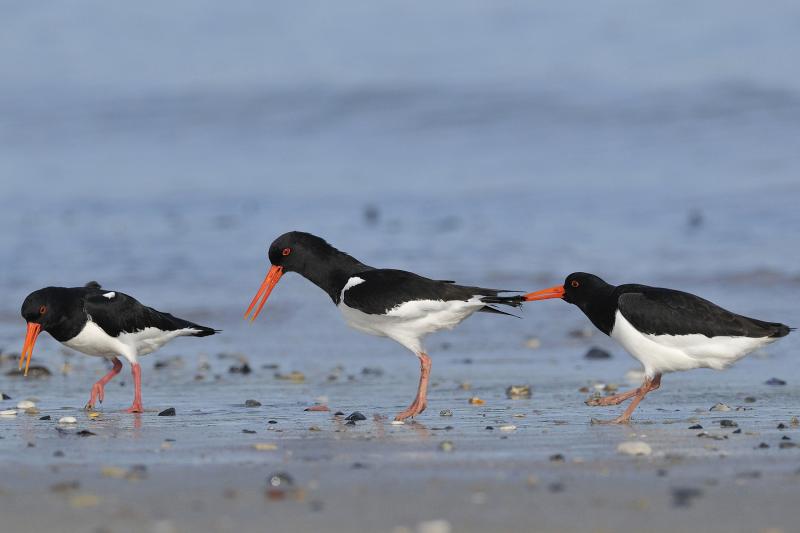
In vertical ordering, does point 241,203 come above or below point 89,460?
above

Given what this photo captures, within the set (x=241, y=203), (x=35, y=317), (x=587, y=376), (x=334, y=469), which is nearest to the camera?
(x=334, y=469)

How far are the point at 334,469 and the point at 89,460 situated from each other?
41.3 inches

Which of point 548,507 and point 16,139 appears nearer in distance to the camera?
point 548,507

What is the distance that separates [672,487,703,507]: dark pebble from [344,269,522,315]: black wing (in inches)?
97.9

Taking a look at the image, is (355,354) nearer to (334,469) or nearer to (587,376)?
(587,376)

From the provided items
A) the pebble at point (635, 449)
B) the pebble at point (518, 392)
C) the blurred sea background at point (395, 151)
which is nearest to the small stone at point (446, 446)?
the pebble at point (635, 449)

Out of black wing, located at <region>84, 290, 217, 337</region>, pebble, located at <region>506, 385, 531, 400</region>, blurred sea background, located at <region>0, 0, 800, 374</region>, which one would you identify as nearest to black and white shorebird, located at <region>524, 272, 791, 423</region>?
pebble, located at <region>506, 385, 531, 400</region>

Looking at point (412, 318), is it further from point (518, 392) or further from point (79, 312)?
point (79, 312)

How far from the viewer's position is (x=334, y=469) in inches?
178

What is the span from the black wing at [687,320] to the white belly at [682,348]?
0.10 ft

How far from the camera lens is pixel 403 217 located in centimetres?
1600

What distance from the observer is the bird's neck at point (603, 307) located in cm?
633

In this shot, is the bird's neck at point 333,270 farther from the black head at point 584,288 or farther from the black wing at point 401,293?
the black head at point 584,288

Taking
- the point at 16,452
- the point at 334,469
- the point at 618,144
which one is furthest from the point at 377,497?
the point at 618,144
